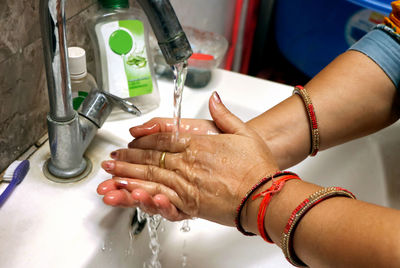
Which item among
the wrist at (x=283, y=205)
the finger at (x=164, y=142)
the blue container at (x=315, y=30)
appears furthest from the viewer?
the blue container at (x=315, y=30)

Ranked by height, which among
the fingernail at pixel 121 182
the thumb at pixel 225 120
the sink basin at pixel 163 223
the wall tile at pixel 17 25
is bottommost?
the sink basin at pixel 163 223

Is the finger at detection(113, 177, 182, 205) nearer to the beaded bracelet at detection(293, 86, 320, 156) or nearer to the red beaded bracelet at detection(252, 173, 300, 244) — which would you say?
the red beaded bracelet at detection(252, 173, 300, 244)

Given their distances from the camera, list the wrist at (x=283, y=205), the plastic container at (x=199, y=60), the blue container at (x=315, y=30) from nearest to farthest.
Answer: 1. the wrist at (x=283, y=205)
2. the plastic container at (x=199, y=60)
3. the blue container at (x=315, y=30)

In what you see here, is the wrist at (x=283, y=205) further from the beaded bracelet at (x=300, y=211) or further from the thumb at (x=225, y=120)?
the thumb at (x=225, y=120)

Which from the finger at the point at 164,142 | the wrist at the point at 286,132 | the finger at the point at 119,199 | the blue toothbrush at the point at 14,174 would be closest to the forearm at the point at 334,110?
the wrist at the point at 286,132

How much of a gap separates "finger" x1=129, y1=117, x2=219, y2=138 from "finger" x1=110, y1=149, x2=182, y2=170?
0.11 ft

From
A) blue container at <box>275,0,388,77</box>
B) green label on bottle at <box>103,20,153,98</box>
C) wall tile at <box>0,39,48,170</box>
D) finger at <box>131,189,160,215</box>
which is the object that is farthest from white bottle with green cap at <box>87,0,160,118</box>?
blue container at <box>275,0,388,77</box>

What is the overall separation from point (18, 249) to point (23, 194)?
0.08 meters

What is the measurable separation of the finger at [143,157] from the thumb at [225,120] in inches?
3.3

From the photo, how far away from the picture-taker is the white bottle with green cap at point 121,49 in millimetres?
584

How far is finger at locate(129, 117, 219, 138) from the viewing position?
1.82 ft

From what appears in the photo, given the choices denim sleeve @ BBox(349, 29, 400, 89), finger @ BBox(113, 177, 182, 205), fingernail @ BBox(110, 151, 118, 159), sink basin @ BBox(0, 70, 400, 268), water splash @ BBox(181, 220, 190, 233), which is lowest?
water splash @ BBox(181, 220, 190, 233)

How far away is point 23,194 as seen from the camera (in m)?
0.49

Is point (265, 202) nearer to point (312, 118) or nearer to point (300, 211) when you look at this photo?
point (300, 211)
